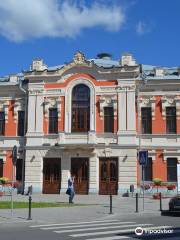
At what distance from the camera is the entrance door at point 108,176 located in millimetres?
33281

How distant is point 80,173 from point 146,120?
701cm

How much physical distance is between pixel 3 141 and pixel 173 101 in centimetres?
1491

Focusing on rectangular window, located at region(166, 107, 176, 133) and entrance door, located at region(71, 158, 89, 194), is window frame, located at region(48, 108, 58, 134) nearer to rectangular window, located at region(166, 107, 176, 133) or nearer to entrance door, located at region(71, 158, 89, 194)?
entrance door, located at region(71, 158, 89, 194)

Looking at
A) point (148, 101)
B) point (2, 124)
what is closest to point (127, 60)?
point (148, 101)

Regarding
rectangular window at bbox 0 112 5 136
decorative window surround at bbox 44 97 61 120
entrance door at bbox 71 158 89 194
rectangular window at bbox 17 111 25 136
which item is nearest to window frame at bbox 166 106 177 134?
entrance door at bbox 71 158 89 194

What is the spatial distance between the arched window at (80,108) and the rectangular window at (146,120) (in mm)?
4577

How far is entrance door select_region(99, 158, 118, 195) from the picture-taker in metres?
33.3

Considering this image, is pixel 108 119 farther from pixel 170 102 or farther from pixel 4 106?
pixel 4 106

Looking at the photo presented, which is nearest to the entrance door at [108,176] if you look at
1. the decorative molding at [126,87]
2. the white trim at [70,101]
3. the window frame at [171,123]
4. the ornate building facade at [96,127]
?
the ornate building facade at [96,127]

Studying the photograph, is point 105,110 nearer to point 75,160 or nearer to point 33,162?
point 75,160

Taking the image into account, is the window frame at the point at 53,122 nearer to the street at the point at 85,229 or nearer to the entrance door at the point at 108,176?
the entrance door at the point at 108,176

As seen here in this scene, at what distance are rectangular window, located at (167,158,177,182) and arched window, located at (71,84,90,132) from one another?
7188 millimetres

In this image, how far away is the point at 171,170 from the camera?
3375cm

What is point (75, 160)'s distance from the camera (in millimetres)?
34094
